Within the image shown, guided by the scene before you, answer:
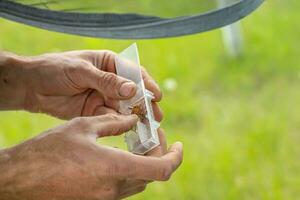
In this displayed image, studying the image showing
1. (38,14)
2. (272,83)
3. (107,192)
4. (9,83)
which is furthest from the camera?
(272,83)

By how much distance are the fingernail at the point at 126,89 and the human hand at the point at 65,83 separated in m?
0.06

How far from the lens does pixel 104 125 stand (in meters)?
0.76

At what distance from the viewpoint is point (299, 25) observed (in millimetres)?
1795

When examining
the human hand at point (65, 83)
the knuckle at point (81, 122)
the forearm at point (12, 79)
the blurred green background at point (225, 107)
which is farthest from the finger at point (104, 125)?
the blurred green background at point (225, 107)

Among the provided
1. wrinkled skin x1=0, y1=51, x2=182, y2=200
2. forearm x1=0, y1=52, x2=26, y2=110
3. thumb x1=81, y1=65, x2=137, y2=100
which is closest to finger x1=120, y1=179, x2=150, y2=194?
wrinkled skin x1=0, y1=51, x2=182, y2=200

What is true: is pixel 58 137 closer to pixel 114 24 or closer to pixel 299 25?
pixel 114 24

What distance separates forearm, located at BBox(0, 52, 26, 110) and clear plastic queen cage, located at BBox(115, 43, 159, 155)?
19cm

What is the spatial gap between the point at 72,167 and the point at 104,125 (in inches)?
2.9

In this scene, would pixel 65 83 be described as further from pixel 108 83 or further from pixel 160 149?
pixel 160 149

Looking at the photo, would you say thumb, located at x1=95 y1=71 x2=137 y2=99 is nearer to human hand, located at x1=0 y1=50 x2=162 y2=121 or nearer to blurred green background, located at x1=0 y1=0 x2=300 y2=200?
human hand, located at x1=0 y1=50 x2=162 y2=121

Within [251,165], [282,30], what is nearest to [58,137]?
[251,165]

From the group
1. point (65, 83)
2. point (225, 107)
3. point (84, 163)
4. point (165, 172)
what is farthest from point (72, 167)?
point (225, 107)

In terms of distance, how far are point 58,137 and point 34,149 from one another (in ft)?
0.11

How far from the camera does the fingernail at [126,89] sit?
32.0 inches
